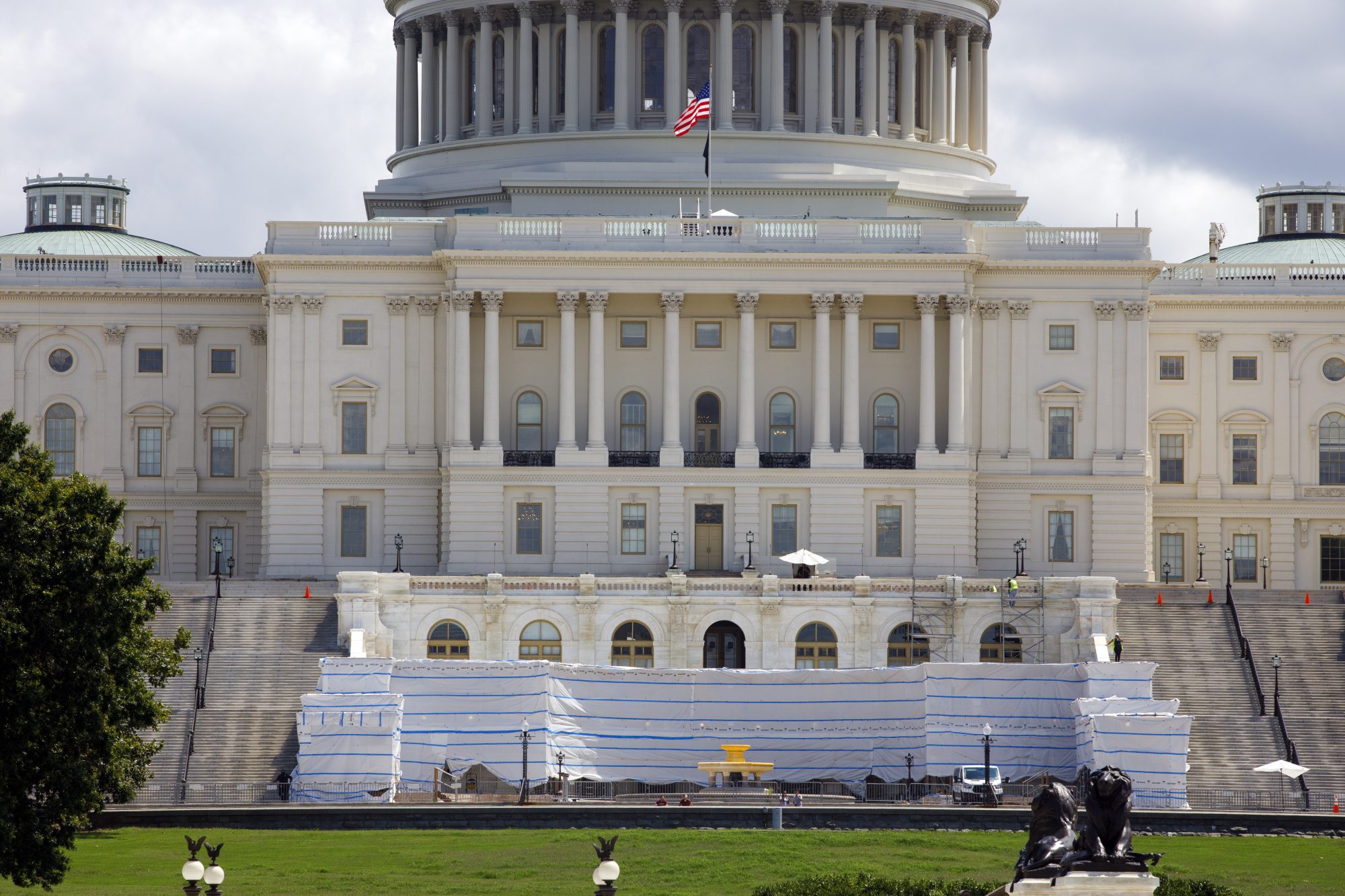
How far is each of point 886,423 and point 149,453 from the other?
29903 millimetres

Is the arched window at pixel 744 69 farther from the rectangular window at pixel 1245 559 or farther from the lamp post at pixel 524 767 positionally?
the lamp post at pixel 524 767

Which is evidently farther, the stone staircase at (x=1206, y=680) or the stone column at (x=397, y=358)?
the stone column at (x=397, y=358)

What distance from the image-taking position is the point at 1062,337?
107438mm

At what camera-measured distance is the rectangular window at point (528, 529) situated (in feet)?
342

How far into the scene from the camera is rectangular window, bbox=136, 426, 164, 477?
114 meters

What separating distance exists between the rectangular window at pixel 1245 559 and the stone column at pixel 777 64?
25407 millimetres

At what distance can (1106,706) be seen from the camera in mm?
85562

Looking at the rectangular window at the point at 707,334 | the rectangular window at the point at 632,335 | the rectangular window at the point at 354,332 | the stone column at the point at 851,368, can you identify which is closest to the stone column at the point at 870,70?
the stone column at the point at 851,368

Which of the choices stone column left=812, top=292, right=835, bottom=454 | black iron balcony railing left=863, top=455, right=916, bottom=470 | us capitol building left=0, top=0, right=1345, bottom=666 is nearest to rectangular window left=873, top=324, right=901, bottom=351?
us capitol building left=0, top=0, right=1345, bottom=666

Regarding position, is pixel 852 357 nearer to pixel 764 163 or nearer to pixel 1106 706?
pixel 764 163

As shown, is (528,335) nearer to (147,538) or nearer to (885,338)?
(885,338)

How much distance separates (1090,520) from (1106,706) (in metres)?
21.5

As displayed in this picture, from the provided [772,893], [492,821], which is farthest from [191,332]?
[772,893]

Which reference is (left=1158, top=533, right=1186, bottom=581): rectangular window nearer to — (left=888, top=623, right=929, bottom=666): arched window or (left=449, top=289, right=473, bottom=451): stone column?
(left=888, top=623, right=929, bottom=666): arched window
